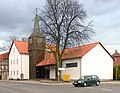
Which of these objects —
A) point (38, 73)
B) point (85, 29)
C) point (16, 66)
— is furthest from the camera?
point (16, 66)

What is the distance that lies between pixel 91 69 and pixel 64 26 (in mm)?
9457

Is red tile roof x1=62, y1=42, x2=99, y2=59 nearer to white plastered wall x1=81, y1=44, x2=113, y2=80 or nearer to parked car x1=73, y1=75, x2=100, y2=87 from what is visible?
white plastered wall x1=81, y1=44, x2=113, y2=80

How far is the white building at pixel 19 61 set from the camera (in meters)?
74.4

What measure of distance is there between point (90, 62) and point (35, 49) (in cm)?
1995

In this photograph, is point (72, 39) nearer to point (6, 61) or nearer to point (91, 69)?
point (91, 69)

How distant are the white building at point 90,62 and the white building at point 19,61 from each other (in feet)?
56.1

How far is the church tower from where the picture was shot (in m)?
71.1

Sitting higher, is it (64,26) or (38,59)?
(64,26)

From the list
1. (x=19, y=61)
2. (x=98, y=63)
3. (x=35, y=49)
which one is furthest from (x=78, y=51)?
(x=19, y=61)

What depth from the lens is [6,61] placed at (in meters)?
89.9

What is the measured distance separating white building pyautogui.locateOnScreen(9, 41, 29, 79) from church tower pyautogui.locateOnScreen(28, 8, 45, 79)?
194 centimetres

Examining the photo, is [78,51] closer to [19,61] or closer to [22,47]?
[19,61]

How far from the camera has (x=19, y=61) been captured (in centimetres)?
7600

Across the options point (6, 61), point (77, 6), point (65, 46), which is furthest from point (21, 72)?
point (77, 6)
